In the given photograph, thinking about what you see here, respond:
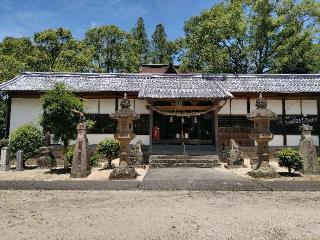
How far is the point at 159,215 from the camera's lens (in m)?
6.81

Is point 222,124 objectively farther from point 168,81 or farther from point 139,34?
point 139,34

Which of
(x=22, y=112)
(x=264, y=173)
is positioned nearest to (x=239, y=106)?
A: (x=264, y=173)

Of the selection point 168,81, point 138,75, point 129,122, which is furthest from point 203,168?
→ point 138,75

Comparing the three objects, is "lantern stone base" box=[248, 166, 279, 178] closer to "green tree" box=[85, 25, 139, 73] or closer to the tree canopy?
the tree canopy

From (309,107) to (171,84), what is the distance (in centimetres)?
908

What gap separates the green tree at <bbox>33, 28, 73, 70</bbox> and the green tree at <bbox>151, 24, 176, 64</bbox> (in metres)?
13.6

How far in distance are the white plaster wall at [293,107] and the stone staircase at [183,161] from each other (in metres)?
6.20

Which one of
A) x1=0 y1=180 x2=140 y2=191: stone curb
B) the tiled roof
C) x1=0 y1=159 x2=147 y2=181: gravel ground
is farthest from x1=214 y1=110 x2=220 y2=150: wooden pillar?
x1=0 y1=180 x2=140 y2=191: stone curb

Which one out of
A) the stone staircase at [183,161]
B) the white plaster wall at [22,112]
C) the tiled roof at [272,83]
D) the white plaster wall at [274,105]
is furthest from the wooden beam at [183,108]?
the white plaster wall at [22,112]

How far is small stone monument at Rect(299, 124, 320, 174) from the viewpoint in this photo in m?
13.6

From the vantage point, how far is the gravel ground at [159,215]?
217 inches

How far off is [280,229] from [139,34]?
4268cm

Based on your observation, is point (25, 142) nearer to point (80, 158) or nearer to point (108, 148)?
point (108, 148)

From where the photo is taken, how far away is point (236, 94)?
2045 cm
